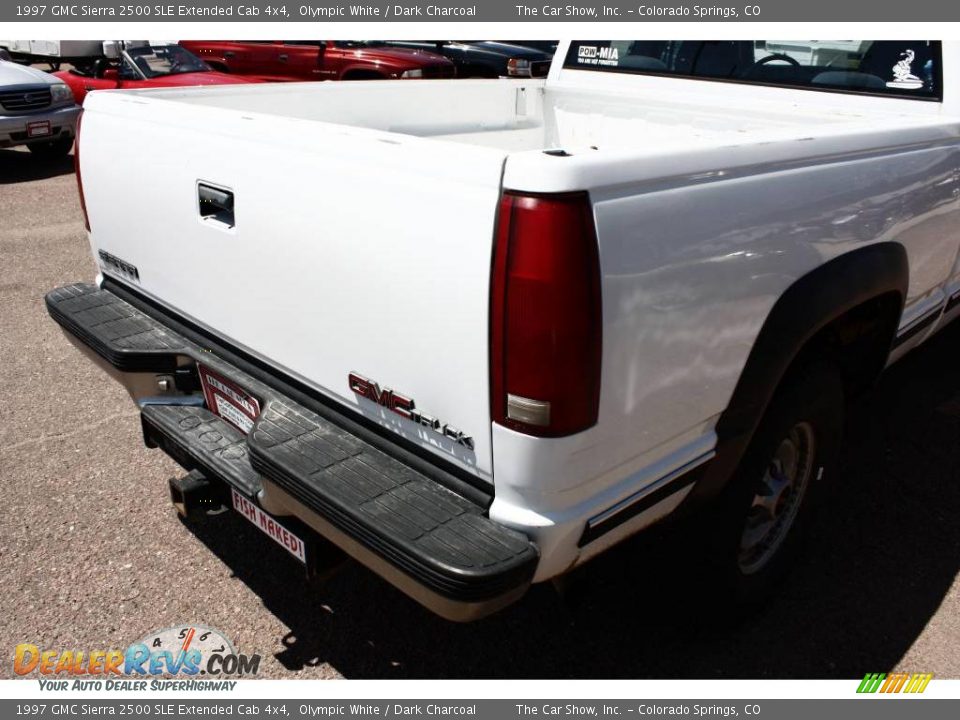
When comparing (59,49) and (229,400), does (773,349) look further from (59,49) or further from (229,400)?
(59,49)

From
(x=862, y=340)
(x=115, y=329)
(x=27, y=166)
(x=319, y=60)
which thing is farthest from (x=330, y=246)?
(x=319, y=60)

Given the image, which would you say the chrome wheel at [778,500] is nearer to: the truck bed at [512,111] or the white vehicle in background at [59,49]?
the truck bed at [512,111]

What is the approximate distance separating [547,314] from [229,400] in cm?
130

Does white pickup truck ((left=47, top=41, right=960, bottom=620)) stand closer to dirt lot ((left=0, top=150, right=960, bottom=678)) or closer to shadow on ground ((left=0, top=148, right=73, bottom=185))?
dirt lot ((left=0, top=150, right=960, bottom=678))

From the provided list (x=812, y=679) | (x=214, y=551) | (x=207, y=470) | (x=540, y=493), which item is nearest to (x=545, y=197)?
(x=540, y=493)

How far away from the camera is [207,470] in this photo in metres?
2.48

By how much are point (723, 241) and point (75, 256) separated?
19.4 ft

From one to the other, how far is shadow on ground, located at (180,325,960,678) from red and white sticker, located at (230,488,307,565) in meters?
0.19

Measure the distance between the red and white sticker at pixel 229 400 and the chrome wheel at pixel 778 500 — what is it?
63.0 inches

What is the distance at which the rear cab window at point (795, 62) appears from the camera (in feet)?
10.8

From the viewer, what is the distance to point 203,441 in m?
2.54

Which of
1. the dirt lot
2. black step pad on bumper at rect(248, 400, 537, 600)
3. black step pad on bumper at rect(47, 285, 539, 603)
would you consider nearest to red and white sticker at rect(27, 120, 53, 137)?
the dirt lot

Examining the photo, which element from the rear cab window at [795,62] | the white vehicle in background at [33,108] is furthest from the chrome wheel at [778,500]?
the white vehicle in background at [33,108]

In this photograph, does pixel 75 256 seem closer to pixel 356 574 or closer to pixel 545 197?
pixel 356 574
